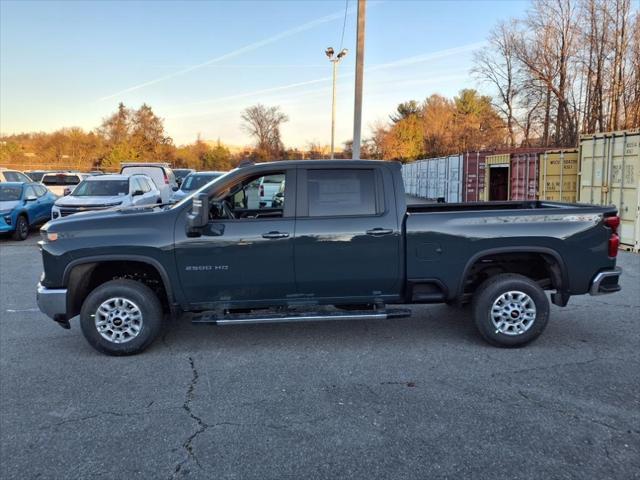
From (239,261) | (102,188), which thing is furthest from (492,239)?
(102,188)

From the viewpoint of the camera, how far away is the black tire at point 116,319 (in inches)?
196

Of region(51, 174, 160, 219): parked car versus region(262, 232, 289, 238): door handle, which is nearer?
region(262, 232, 289, 238): door handle

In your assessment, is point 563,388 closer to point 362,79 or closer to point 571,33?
point 362,79

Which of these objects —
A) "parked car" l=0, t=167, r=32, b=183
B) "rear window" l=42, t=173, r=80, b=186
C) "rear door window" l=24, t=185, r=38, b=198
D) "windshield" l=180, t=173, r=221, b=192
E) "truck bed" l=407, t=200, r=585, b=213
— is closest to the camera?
"truck bed" l=407, t=200, r=585, b=213

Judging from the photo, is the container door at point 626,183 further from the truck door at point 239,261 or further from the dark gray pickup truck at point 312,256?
the truck door at point 239,261

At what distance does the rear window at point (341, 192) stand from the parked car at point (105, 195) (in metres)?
9.40

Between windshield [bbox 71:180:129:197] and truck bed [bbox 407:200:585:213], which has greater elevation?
windshield [bbox 71:180:129:197]

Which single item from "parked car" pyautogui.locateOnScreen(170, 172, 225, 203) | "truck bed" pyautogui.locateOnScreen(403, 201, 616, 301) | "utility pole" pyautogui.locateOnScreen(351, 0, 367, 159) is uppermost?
"utility pole" pyautogui.locateOnScreen(351, 0, 367, 159)

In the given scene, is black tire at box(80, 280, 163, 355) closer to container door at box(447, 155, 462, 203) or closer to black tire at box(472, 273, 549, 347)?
black tire at box(472, 273, 549, 347)

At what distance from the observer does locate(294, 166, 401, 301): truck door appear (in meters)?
5.04

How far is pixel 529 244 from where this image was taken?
512cm

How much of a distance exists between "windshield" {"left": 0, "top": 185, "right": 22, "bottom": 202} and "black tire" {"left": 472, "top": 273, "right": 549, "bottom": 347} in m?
14.1

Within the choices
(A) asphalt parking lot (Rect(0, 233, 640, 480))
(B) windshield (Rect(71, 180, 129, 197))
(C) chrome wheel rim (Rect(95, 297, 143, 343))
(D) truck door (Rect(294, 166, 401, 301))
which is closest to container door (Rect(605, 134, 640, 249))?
(A) asphalt parking lot (Rect(0, 233, 640, 480))

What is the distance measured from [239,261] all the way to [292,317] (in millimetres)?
740
